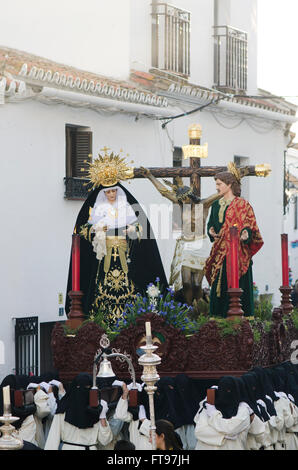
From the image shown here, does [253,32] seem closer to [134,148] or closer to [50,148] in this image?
[134,148]

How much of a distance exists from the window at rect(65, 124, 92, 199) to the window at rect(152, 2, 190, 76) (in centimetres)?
232

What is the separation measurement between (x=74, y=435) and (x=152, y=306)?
59.0 inches

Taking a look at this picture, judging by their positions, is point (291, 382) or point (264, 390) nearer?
point (264, 390)

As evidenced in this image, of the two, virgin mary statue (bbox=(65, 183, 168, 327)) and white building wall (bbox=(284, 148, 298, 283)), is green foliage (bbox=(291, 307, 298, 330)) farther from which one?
white building wall (bbox=(284, 148, 298, 283))

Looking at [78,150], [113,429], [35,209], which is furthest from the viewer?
[78,150]

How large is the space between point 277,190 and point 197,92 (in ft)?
12.4

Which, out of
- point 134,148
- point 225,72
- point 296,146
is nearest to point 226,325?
point 134,148

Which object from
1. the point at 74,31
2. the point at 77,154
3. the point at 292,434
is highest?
the point at 74,31

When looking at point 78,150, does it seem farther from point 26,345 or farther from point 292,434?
point 292,434

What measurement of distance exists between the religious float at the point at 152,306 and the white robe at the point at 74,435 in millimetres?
717

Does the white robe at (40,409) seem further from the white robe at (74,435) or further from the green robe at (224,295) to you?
the green robe at (224,295)

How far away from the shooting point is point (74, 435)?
33.1 feet

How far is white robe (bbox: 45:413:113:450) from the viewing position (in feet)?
32.9

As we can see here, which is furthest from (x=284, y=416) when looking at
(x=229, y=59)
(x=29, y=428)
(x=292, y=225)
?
(x=292, y=225)
